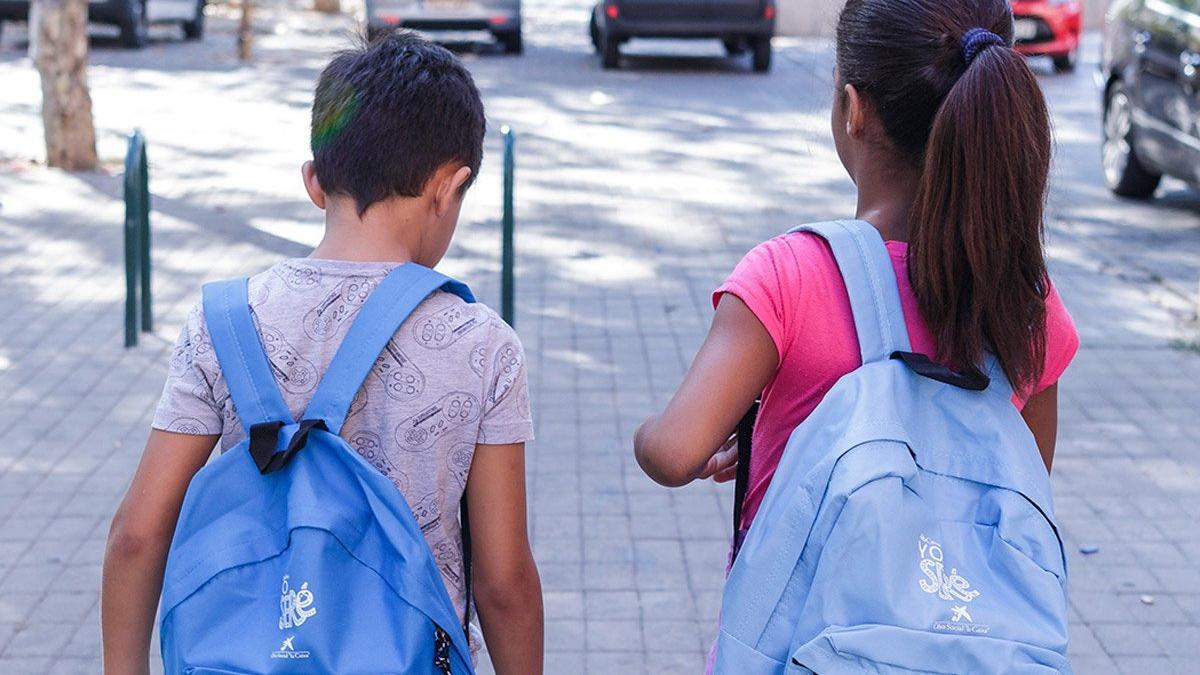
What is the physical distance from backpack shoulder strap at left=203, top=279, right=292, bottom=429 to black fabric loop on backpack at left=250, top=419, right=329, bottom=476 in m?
0.02

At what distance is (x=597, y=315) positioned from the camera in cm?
782

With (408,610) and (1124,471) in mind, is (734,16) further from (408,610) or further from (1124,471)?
(408,610)

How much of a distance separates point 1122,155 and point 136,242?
7.29m

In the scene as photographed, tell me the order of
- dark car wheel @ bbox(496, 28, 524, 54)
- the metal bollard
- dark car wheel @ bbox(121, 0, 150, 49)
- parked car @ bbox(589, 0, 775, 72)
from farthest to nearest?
1. dark car wheel @ bbox(496, 28, 524, 54)
2. dark car wheel @ bbox(121, 0, 150, 49)
3. parked car @ bbox(589, 0, 775, 72)
4. the metal bollard

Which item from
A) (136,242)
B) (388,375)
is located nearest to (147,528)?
(388,375)

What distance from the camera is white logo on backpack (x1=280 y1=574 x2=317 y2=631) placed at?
1849 millimetres

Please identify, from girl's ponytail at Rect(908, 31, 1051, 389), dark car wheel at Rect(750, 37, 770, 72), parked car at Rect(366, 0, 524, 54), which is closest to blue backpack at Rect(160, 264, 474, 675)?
girl's ponytail at Rect(908, 31, 1051, 389)

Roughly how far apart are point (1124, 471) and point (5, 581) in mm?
3933

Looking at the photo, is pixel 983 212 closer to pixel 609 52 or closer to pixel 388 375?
pixel 388 375

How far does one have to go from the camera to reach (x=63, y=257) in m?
8.82

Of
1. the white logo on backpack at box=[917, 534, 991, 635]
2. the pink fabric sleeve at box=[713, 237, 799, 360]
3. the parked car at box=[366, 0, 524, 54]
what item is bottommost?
the parked car at box=[366, 0, 524, 54]

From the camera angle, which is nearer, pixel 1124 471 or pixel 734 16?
pixel 1124 471

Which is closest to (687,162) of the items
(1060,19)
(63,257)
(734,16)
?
(63,257)

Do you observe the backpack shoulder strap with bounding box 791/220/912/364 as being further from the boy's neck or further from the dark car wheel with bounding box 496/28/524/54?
the dark car wheel with bounding box 496/28/524/54
